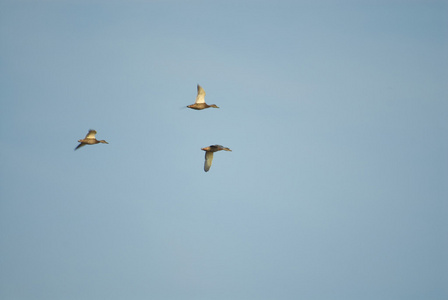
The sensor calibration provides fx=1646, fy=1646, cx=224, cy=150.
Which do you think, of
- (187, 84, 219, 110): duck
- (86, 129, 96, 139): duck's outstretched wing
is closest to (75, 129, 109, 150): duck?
(86, 129, 96, 139): duck's outstretched wing

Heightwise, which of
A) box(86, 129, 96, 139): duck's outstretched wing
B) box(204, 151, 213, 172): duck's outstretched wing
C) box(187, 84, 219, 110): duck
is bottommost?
box(204, 151, 213, 172): duck's outstretched wing

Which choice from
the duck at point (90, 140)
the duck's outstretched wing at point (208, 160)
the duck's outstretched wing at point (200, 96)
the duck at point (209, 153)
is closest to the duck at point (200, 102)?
the duck's outstretched wing at point (200, 96)

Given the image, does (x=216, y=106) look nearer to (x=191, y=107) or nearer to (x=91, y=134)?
(x=191, y=107)

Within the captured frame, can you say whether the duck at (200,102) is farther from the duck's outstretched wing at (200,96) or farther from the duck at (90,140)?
the duck at (90,140)

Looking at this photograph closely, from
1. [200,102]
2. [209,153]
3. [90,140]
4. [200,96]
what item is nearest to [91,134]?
[90,140]

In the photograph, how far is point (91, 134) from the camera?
180 metres

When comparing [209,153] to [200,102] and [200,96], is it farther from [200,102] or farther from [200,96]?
[200,96]

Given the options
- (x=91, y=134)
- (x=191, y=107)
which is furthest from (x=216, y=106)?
(x=91, y=134)

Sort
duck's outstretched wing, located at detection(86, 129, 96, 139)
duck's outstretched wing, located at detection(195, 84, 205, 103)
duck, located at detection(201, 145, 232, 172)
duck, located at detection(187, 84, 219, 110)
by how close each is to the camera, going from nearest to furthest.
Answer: duck, located at detection(187, 84, 219, 110) → duck's outstretched wing, located at detection(195, 84, 205, 103) → duck's outstretched wing, located at detection(86, 129, 96, 139) → duck, located at detection(201, 145, 232, 172)

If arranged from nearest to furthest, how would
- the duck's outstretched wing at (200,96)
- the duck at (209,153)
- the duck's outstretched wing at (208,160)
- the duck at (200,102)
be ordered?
1. the duck at (200,102)
2. the duck's outstretched wing at (200,96)
3. the duck's outstretched wing at (208,160)
4. the duck at (209,153)

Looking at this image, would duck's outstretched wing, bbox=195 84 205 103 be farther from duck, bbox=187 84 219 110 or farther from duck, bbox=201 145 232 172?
duck, bbox=201 145 232 172

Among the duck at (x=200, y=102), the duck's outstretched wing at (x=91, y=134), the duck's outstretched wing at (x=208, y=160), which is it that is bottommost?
the duck's outstretched wing at (x=208, y=160)

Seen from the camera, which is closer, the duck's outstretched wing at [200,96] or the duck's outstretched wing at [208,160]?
the duck's outstretched wing at [200,96]

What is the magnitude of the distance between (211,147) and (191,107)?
5007 millimetres
